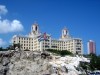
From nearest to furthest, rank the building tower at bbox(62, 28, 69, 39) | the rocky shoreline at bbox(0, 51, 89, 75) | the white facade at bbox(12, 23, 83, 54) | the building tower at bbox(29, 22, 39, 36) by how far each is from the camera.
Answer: the rocky shoreline at bbox(0, 51, 89, 75) < the white facade at bbox(12, 23, 83, 54) < the building tower at bbox(29, 22, 39, 36) < the building tower at bbox(62, 28, 69, 39)

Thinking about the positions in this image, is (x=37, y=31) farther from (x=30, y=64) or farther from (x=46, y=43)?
(x=30, y=64)

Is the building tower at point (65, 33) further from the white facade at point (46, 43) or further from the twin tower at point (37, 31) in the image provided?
the white facade at point (46, 43)

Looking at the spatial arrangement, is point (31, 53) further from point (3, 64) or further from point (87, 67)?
point (87, 67)

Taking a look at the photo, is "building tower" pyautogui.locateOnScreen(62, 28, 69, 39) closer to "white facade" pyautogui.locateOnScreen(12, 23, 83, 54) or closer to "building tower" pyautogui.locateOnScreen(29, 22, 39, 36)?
"white facade" pyautogui.locateOnScreen(12, 23, 83, 54)

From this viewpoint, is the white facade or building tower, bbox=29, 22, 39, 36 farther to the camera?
building tower, bbox=29, 22, 39, 36

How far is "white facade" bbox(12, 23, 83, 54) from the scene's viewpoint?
127 metres

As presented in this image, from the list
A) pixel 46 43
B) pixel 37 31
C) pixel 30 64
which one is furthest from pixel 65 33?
pixel 30 64

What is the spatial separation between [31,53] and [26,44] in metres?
78.8

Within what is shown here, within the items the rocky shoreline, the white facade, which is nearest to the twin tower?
the white facade

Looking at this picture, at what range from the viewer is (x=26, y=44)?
131 meters

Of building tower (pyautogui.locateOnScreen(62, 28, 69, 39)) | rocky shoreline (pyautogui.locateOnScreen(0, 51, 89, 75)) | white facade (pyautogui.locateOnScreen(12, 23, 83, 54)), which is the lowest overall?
rocky shoreline (pyautogui.locateOnScreen(0, 51, 89, 75))

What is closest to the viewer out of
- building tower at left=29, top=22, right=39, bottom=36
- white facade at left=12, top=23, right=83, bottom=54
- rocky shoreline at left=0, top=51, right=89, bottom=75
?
rocky shoreline at left=0, top=51, right=89, bottom=75

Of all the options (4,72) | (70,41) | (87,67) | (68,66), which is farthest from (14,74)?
(70,41)

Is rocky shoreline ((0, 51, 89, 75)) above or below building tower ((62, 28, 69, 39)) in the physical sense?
below
